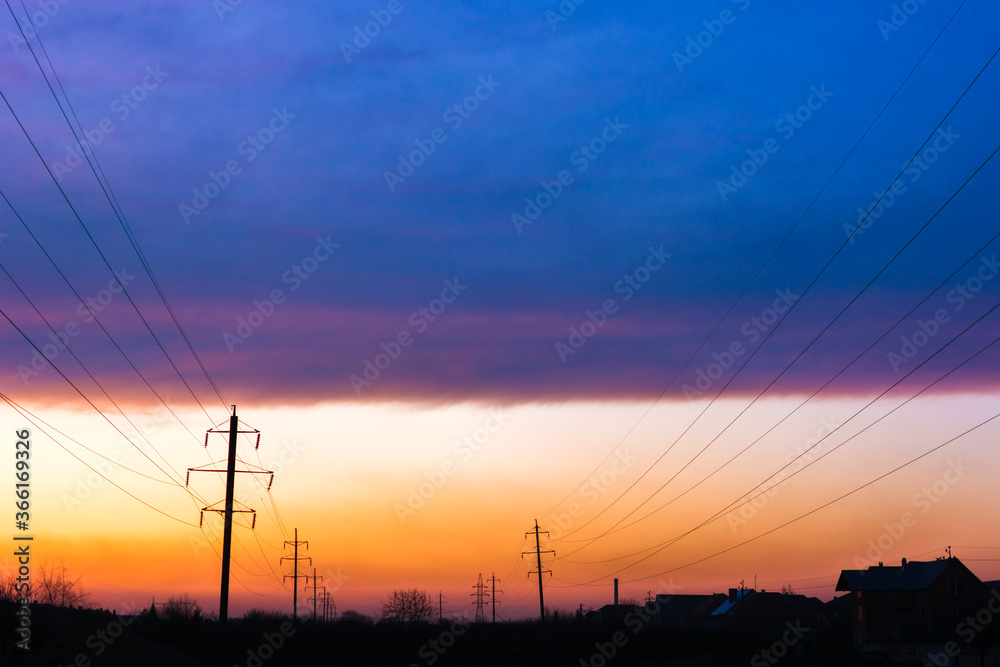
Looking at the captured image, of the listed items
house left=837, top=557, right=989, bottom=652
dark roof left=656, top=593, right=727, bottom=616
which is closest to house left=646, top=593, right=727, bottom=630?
dark roof left=656, top=593, right=727, bottom=616

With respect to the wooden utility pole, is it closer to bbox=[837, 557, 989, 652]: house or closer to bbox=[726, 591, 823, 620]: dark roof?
bbox=[837, 557, 989, 652]: house

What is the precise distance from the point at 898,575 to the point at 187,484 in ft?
280

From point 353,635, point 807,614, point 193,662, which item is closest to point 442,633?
point 353,635

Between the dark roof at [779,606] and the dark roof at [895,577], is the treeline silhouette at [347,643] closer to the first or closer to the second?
the dark roof at [895,577]

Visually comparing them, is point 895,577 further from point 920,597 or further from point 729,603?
point 729,603

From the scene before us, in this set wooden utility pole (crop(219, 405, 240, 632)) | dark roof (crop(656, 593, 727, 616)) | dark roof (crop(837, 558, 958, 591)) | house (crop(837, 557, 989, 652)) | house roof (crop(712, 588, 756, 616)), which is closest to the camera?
wooden utility pole (crop(219, 405, 240, 632))

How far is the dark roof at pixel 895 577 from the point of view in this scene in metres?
97.8

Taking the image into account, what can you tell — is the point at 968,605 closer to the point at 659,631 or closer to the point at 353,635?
the point at 659,631

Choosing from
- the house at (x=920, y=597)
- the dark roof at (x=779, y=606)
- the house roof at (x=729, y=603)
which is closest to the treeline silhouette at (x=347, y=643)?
the house at (x=920, y=597)

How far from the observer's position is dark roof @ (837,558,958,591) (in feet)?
321

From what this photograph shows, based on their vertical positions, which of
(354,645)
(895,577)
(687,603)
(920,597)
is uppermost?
(687,603)

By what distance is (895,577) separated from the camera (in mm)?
101562

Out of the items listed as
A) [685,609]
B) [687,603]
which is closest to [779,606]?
[685,609]

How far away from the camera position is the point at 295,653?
2773 inches
